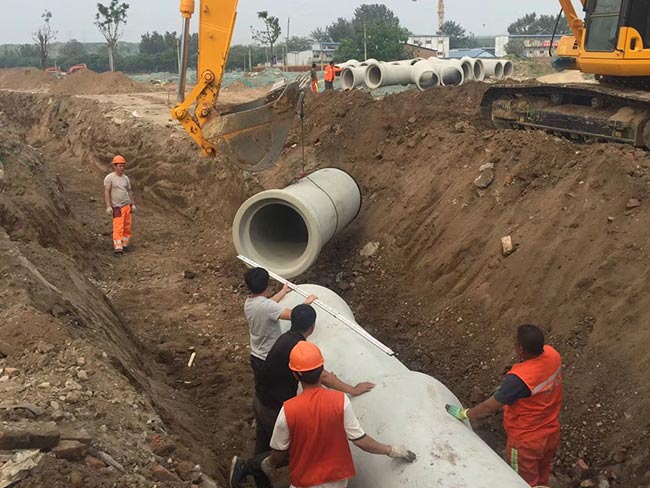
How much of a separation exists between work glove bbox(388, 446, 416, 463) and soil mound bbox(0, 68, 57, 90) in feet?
100

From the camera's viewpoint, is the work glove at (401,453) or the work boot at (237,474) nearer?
the work glove at (401,453)

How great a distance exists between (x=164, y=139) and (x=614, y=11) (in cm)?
939

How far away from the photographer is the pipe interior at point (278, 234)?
9.52 metres

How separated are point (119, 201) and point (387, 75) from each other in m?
10.9

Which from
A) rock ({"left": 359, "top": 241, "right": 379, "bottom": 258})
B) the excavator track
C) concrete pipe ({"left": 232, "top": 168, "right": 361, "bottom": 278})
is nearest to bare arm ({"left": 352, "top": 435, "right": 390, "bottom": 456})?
concrete pipe ({"left": 232, "top": 168, "right": 361, "bottom": 278})

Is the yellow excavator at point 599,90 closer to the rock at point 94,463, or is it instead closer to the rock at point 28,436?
the rock at point 94,463

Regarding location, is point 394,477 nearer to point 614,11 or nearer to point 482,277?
point 482,277

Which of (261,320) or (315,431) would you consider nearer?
(315,431)

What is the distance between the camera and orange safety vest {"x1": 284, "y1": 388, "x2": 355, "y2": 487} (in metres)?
3.65

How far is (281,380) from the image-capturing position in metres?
4.93

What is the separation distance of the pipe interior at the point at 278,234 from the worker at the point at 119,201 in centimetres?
246

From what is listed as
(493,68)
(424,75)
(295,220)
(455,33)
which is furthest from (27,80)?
(455,33)

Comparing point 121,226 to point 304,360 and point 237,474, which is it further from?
point 304,360

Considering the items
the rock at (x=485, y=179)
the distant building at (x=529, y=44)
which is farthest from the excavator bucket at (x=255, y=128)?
the distant building at (x=529, y=44)
